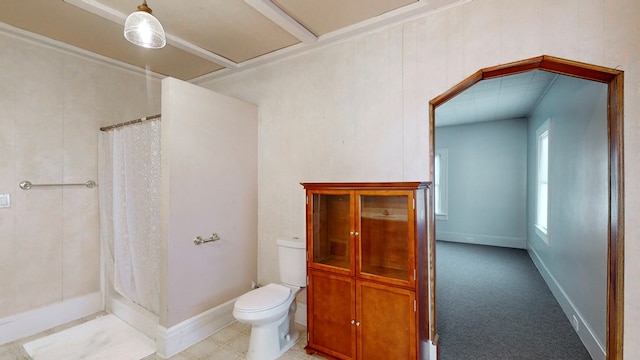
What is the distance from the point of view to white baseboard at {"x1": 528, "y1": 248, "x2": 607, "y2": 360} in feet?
6.68

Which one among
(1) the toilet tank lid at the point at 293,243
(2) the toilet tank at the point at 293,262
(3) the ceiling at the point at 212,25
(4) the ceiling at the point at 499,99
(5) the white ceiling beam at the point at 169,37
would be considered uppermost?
(3) the ceiling at the point at 212,25

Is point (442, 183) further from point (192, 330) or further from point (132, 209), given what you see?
point (132, 209)

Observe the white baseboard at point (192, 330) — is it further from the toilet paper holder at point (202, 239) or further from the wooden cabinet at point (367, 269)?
the wooden cabinet at point (367, 269)

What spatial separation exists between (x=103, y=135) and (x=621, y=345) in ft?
14.3

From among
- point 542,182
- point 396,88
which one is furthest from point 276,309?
point 542,182

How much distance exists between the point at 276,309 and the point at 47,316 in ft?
7.30

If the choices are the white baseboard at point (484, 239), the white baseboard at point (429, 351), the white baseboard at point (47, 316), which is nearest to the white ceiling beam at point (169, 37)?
the white baseboard at point (47, 316)

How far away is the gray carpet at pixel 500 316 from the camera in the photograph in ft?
7.25

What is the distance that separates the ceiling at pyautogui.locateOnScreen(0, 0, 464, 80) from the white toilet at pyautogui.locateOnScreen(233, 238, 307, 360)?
1.78 meters

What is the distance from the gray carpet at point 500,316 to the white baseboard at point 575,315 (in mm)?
51

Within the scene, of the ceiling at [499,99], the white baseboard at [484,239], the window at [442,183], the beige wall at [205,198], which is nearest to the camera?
the beige wall at [205,198]

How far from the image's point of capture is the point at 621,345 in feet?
5.03

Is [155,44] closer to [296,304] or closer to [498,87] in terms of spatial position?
[296,304]

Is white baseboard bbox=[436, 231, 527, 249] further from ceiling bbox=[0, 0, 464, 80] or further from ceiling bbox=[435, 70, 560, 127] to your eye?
ceiling bbox=[0, 0, 464, 80]
